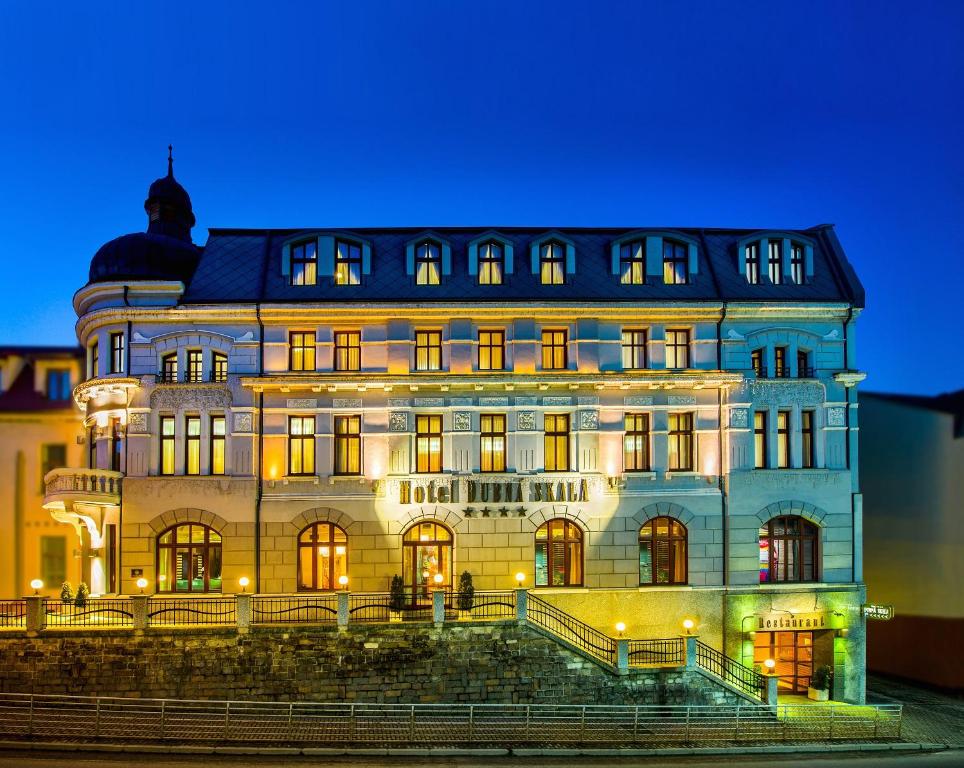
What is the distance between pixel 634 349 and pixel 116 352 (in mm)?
19506

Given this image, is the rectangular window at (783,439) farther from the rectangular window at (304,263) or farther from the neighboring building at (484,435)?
the rectangular window at (304,263)

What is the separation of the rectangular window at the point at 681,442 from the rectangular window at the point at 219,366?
16.8 m

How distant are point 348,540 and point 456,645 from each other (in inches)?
232

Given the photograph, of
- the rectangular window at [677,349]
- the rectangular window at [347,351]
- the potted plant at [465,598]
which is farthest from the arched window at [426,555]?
the rectangular window at [677,349]

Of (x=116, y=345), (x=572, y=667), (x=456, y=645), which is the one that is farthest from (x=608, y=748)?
(x=116, y=345)

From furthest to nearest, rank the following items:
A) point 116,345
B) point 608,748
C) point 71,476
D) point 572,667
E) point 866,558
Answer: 1. point 866,558
2. point 116,345
3. point 71,476
4. point 572,667
5. point 608,748

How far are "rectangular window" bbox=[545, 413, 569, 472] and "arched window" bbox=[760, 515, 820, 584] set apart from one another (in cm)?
Result: 796

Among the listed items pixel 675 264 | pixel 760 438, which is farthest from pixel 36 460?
pixel 760 438

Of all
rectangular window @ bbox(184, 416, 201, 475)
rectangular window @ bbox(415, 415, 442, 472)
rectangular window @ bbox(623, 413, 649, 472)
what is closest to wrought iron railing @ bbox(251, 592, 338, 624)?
rectangular window @ bbox(184, 416, 201, 475)

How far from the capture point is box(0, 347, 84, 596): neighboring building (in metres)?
32.0

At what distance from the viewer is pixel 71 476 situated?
25859mm

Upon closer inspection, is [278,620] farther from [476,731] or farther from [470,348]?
[470,348]

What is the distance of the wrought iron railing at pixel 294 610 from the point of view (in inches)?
958

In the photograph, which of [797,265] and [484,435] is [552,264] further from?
[797,265]
